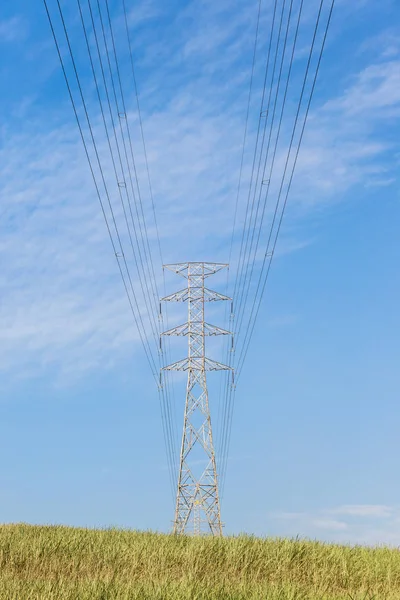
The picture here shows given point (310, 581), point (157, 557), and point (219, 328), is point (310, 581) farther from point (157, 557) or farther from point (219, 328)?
point (219, 328)

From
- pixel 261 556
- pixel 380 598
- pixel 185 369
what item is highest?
pixel 185 369

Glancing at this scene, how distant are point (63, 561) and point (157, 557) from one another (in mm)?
2538

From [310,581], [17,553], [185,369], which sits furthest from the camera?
[185,369]

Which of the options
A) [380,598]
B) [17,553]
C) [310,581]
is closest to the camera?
[380,598]

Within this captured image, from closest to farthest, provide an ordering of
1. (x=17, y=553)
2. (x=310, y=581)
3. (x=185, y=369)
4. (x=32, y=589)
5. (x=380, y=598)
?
(x=32, y=589) < (x=380, y=598) < (x=310, y=581) < (x=17, y=553) < (x=185, y=369)

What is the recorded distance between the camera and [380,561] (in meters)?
18.8

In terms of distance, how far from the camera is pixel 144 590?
1251 centimetres

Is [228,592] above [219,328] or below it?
below

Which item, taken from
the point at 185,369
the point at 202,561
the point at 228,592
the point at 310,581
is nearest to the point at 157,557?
the point at 202,561

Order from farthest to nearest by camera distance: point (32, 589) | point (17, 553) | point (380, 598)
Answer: point (17, 553), point (380, 598), point (32, 589)

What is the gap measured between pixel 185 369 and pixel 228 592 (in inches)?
1021

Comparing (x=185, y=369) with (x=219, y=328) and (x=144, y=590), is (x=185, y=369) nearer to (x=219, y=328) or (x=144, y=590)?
(x=219, y=328)

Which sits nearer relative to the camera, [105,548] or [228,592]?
[228,592]

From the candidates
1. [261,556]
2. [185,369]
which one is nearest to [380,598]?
[261,556]
